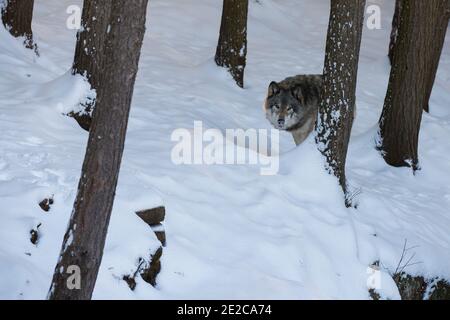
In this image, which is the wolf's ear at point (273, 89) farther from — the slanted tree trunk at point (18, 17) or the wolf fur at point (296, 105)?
A: the slanted tree trunk at point (18, 17)

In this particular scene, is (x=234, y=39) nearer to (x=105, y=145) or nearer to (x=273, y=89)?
(x=273, y=89)

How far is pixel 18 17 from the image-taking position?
12.6 meters

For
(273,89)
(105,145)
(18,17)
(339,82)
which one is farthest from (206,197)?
(18,17)

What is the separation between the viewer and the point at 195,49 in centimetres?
1591

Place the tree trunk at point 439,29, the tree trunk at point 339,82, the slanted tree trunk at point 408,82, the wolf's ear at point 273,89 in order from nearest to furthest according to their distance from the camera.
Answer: the tree trunk at point 339,82
the wolf's ear at point 273,89
the slanted tree trunk at point 408,82
the tree trunk at point 439,29

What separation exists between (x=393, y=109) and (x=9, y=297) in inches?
295

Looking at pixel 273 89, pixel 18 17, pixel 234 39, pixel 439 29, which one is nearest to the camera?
pixel 273 89

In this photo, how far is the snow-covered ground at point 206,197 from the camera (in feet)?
23.7

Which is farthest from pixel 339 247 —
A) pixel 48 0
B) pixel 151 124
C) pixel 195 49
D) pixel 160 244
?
pixel 48 0

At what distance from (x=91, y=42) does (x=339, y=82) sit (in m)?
3.12

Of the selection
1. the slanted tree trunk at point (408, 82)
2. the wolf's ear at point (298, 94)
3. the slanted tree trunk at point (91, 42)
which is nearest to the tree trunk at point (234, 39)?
the wolf's ear at point (298, 94)

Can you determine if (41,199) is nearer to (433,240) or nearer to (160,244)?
→ (160,244)

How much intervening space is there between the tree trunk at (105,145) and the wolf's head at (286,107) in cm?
634

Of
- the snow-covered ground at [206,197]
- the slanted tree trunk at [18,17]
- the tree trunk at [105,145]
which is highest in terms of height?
the tree trunk at [105,145]
